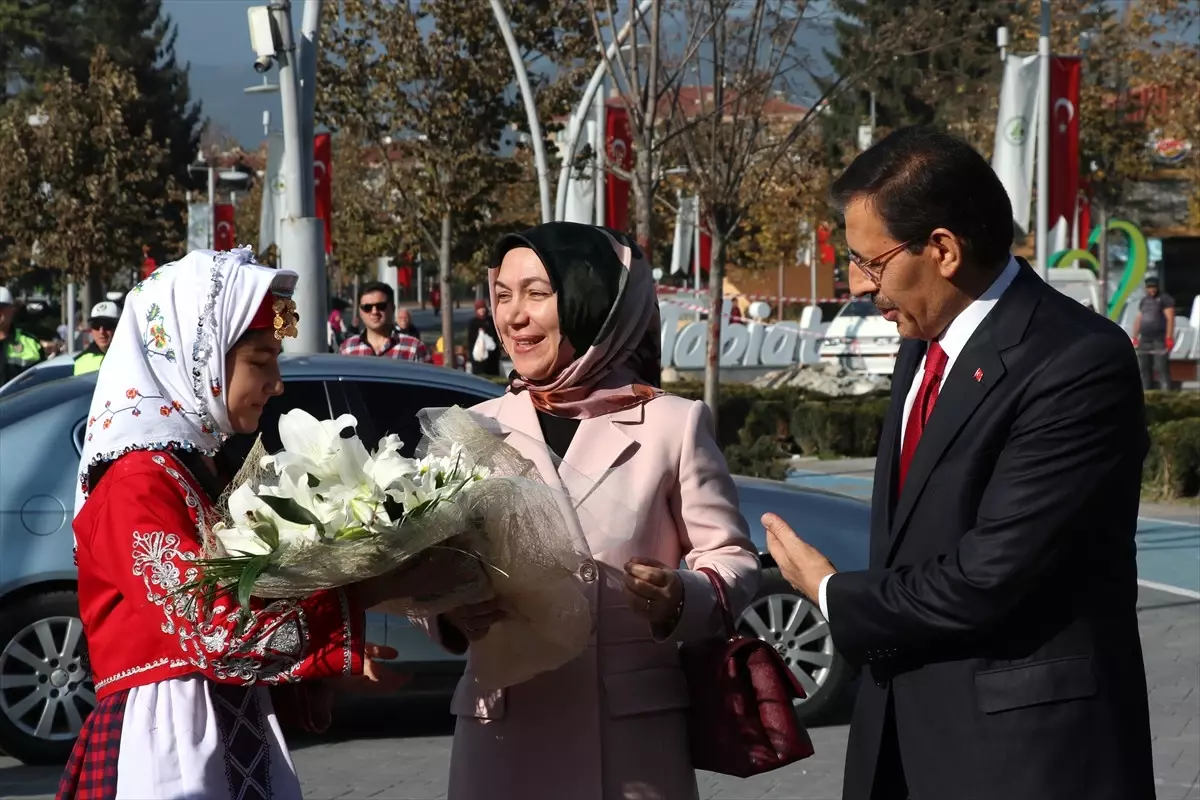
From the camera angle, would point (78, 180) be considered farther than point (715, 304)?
Yes

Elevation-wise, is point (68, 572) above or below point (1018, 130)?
below

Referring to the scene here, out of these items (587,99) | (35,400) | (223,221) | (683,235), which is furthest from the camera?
(683,235)

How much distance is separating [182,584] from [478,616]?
1.82 feet

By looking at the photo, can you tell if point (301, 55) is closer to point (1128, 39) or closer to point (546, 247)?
point (546, 247)

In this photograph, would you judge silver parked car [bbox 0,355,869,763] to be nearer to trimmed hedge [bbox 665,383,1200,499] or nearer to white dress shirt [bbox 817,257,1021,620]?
white dress shirt [bbox 817,257,1021,620]

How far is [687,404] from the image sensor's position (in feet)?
11.8

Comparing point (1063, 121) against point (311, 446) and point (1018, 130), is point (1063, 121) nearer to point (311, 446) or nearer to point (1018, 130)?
point (1018, 130)

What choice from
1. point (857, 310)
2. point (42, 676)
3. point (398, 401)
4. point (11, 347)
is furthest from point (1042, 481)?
point (857, 310)

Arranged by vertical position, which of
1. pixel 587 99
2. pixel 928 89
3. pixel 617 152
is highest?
pixel 928 89

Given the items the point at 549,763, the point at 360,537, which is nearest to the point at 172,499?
the point at 360,537

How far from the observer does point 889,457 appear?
3.14 m

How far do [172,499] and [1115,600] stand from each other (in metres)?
1.69

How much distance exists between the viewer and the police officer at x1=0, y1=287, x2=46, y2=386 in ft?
48.8

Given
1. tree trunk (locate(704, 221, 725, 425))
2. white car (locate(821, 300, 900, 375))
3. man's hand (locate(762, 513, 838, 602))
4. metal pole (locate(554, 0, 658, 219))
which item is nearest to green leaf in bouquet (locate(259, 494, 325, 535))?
man's hand (locate(762, 513, 838, 602))
